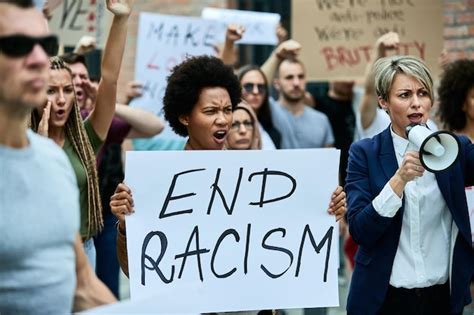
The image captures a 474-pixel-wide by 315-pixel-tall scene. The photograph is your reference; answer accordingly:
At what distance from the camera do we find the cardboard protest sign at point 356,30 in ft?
26.3

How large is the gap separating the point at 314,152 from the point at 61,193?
1.81 metres

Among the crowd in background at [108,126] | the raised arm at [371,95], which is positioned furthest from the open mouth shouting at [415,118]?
the raised arm at [371,95]

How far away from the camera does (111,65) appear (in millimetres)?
4969

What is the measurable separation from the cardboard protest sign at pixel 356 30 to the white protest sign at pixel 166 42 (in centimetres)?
76

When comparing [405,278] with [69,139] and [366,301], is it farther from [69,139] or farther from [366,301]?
[69,139]

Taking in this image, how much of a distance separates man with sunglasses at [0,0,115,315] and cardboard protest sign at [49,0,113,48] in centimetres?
509

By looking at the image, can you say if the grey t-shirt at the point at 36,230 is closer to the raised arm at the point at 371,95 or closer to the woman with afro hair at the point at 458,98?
the woman with afro hair at the point at 458,98

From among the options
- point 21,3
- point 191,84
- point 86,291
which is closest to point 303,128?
point 191,84

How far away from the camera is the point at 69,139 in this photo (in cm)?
512

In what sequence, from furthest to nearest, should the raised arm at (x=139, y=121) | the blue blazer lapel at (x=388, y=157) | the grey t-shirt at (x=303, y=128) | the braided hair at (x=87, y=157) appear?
the grey t-shirt at (x=303, y=128) < the raised arm at (x=139, y=121) < the braided hair at (x=87, y=157) < the blue blazer lapel at (x=388, y=157)

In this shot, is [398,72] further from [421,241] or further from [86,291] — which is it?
[86,291]

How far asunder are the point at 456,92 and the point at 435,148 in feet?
5.89

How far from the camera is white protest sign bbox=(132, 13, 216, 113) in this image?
328 inches

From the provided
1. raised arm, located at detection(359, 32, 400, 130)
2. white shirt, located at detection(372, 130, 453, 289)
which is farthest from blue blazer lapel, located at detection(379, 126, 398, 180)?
raised arm, located at detection(359, 32, 400, 130)
